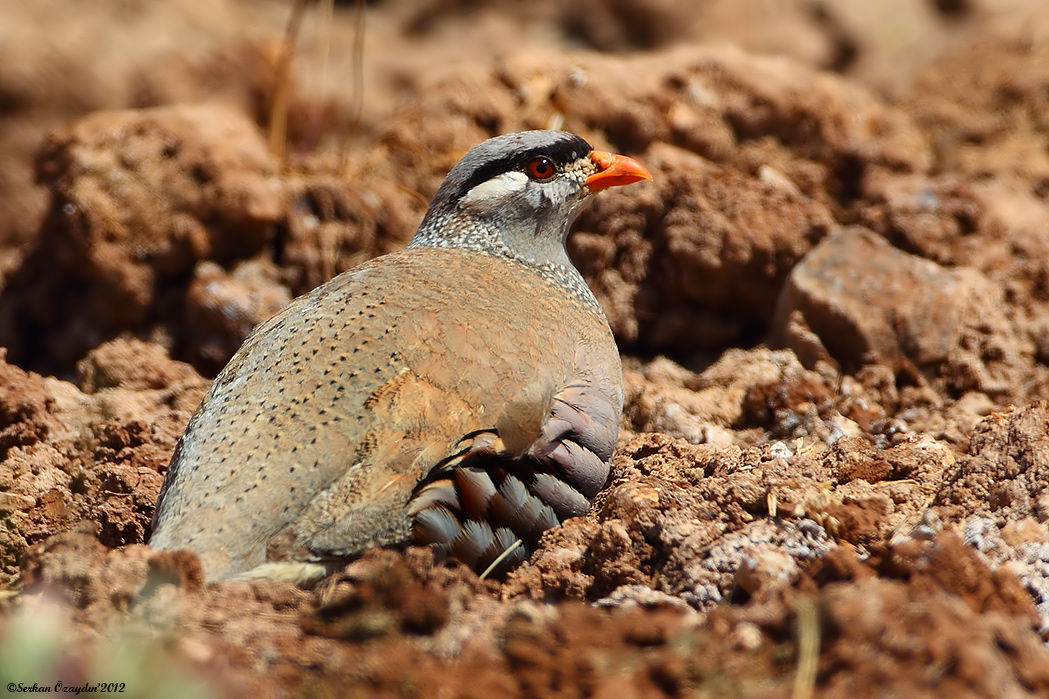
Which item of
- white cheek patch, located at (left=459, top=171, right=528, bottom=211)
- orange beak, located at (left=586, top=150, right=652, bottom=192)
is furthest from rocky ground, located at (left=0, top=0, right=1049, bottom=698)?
white cheek patch, located at (left=459, top=171, right=528, bottom=211)

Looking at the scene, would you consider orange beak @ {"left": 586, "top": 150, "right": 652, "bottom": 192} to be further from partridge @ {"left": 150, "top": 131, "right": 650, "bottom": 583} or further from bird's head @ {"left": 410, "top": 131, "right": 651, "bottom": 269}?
partridge @ {"left": 150, "top": 131, "right": 650, "bottom": 583}

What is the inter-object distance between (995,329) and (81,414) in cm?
520

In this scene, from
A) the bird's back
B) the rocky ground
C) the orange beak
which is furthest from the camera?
the orange beak

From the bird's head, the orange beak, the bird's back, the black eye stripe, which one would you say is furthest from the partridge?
the orange beak

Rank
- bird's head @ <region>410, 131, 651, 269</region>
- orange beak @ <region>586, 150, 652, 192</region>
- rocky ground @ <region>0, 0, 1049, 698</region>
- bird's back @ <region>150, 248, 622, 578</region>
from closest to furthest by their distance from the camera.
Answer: rocky ground @ <region>0, 0, 1049, 698</region>
bird's back @ <region>150, 248, 622, 578</region>
bird's head @ <region>410, 131, 651, 269</region>
orange beak @ <region>586, 150, 652, 192</region>

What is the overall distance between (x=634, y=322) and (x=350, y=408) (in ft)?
9.66

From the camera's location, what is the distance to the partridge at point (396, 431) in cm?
341

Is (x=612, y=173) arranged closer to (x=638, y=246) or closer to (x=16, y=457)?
(x=638, y=246)

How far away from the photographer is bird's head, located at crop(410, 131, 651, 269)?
17.6 ft

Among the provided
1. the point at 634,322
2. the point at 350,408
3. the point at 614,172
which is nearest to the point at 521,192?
the point at 614,172

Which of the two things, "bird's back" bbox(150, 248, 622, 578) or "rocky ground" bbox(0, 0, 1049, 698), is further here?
"bird's back" bbox(150, 248, 622, 578)

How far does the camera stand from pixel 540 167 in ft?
17.8

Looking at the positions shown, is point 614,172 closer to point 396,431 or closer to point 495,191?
point 495,191

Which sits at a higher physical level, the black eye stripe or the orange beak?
the black eye stripe
